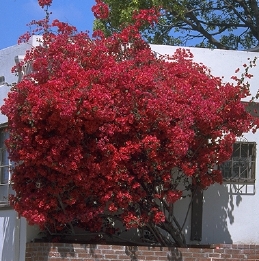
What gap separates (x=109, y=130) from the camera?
33.5ft

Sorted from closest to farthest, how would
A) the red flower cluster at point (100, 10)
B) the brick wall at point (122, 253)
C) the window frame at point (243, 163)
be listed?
the brick wall at point (122, 253), the red flower cluster at point (100, 10), the window frame at point (243, 163)

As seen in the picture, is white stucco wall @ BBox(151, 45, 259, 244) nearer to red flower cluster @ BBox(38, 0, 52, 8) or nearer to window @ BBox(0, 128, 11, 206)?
red flower cluster @ BBox(38, 0, 52, 8)

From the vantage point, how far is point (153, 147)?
10234 millimetres

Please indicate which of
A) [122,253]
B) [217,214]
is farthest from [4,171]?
[217,214]

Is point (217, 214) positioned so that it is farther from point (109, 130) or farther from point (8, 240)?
point (8, 240)

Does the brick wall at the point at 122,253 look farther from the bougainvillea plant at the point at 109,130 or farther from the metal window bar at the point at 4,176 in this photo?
the metal window bar at the point at 4,176

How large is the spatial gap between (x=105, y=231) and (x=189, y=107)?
2473 mm

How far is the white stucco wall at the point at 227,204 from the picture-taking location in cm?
1212

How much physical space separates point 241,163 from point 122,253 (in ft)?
9.04

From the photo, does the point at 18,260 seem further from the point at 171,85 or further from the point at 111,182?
the point at 171,85

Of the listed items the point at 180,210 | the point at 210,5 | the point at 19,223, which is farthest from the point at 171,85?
the point at 210,5

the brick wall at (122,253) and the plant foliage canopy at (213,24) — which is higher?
the plant foliage canopy at (213,24)

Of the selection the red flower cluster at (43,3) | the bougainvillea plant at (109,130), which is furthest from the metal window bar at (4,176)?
the red flower cluster at (43,3)

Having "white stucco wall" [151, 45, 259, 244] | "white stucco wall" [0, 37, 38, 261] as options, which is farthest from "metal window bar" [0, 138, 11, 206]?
"white stucco wall" [151, 45, 259, 244]
